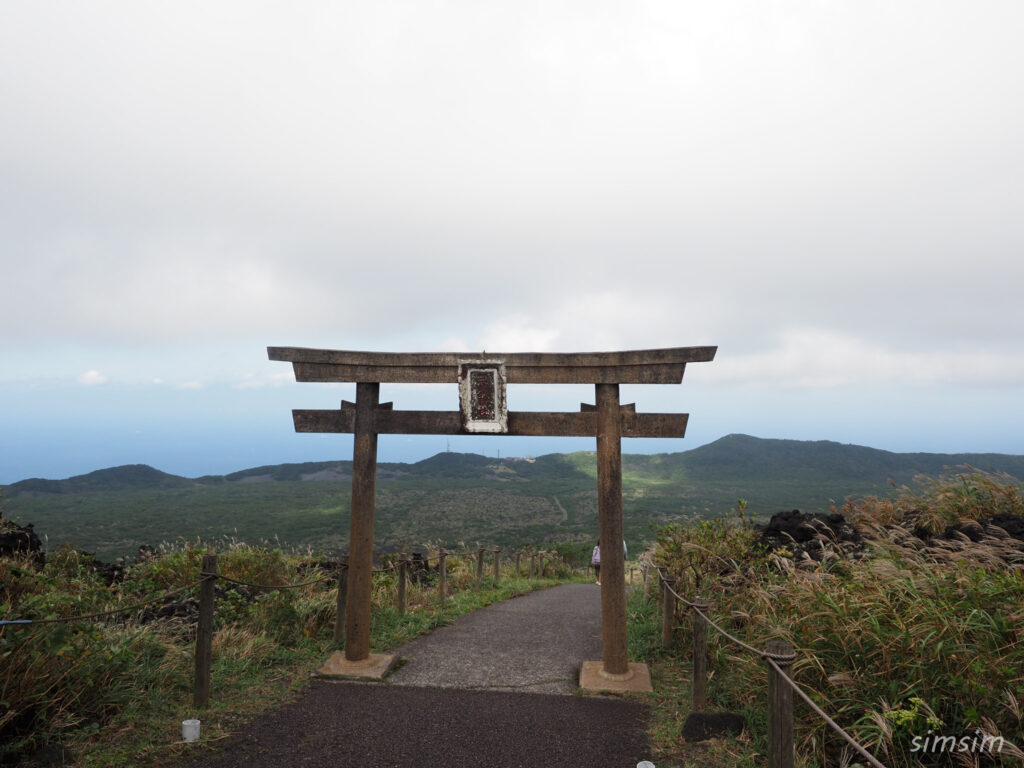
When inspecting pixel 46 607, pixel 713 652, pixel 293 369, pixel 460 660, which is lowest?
pixel 460 660

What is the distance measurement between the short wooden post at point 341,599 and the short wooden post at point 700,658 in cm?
452

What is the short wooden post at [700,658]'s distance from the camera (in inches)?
210

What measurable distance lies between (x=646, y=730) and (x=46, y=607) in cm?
553

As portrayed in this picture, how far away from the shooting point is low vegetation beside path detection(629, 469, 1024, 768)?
3.96 meters

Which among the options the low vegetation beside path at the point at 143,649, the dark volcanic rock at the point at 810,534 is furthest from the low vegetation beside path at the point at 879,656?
the low vegetation beside path at the point at 143,649

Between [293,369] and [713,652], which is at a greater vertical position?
[293,369]

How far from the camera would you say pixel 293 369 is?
23.7ft

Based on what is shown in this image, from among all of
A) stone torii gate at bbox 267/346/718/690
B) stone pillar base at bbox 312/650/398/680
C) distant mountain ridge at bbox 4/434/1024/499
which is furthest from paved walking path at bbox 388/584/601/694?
distant mountain ridge at bbox 4/434/1024/499

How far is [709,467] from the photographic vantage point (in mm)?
89875

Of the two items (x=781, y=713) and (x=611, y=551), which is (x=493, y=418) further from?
(x=781, y=713)

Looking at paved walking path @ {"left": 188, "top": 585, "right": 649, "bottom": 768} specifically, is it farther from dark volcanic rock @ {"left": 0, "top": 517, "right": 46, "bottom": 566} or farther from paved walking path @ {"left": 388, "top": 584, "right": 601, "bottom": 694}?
dark volcanic rock @ {"left": 0, "top": 517, "right": 46, "bottom": 566}

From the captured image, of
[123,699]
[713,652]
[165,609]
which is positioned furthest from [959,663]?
[165,609]

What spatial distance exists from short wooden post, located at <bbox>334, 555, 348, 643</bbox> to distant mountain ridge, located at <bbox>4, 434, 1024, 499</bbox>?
2588 inches

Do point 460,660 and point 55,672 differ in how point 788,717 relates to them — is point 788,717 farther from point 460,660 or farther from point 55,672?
point 55,672
